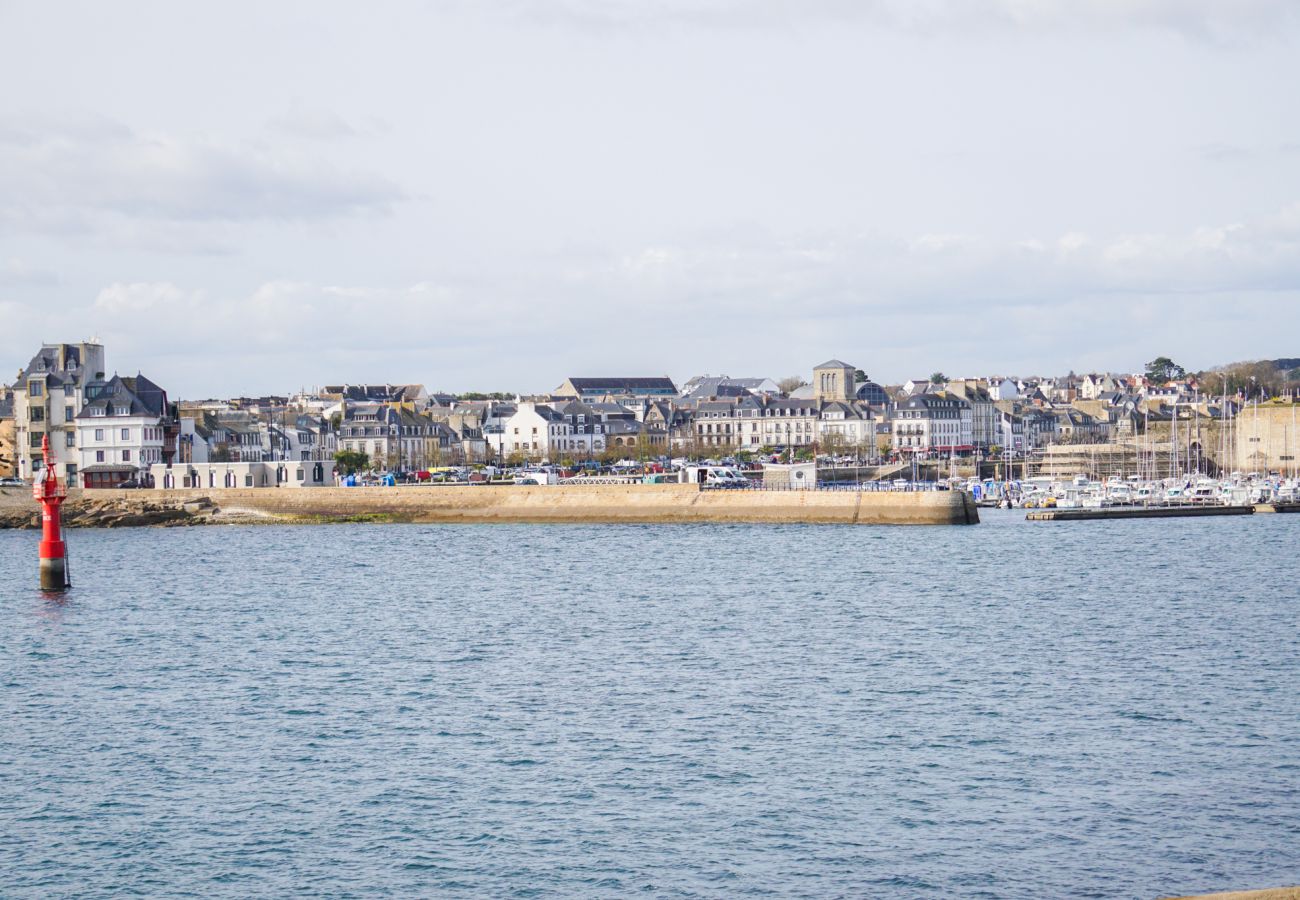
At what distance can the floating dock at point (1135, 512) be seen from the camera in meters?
77.8

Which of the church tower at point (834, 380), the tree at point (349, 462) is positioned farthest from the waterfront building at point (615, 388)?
the tree at point (349, 462)

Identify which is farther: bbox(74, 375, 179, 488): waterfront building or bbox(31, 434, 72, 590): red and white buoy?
bbox(74, 375, 179, 488): waterfront building

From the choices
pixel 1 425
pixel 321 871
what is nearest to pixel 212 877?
pixel 321 871

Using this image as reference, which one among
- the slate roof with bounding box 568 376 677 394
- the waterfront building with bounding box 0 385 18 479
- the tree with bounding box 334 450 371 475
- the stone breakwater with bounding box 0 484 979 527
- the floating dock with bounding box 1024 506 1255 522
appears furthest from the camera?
the slate roof with bounding box 568 376 677 394

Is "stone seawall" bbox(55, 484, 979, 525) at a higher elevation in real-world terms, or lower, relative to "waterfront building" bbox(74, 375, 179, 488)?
lower

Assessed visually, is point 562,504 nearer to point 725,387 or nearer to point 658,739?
point 658,739

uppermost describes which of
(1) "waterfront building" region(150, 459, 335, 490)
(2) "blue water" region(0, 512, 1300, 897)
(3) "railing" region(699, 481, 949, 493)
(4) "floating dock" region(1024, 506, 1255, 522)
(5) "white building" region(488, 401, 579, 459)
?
(5) "white building" region(488, 401, 579, 459)

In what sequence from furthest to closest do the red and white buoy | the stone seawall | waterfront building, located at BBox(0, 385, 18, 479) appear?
waterfront building, located at BBox(0, 385, 18, 479)
the stone seawall
the red and white buoy

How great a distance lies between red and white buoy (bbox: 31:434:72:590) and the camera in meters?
42.3

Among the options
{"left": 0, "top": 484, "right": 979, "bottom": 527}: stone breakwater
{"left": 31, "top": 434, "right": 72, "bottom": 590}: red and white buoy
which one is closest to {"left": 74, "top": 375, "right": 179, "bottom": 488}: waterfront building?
{"left": 0, "top": 484, "right": 979, "bottom": 527}: stone breakwater

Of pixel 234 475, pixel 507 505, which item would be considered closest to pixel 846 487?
pixel 507 505

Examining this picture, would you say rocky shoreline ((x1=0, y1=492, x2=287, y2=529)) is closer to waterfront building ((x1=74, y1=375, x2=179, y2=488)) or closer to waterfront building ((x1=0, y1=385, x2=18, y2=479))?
waterfront building ((x1=74, y1=375, x2=179, y2=488))

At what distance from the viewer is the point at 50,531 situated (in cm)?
4372

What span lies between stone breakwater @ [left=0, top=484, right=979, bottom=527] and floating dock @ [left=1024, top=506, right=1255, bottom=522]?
928cm
